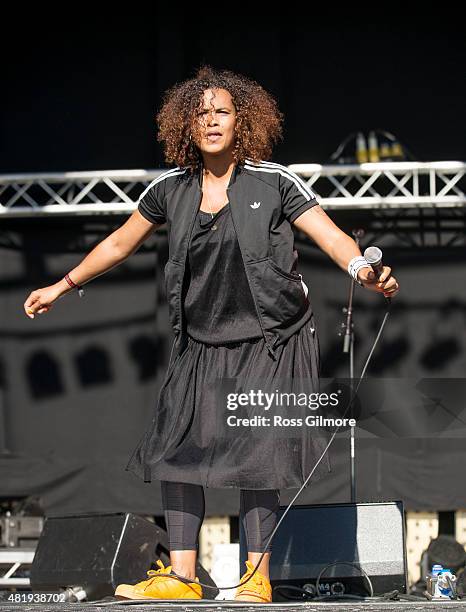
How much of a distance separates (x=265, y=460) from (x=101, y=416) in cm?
396

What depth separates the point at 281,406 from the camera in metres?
3.40

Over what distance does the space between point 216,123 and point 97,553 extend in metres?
1.74

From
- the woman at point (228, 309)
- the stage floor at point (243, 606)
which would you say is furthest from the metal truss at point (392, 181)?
the stage floor at point (243, 606)

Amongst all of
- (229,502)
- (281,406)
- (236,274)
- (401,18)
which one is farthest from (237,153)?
(401,18)

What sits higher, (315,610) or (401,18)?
(401,18)

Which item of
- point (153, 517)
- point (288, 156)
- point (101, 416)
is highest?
point (288, 156)

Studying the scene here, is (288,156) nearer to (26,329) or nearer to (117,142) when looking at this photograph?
(117,142)

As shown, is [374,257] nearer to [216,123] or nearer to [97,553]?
[216,123]

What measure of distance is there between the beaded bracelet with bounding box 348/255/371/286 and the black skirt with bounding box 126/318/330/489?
1.08 feet

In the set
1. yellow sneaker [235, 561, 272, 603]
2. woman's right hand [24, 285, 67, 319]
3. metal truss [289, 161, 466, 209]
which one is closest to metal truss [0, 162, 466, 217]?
metal truss [289, 161, 466, 209]

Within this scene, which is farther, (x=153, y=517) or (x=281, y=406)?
(x=153, y=517)

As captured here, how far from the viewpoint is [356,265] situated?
3.27m

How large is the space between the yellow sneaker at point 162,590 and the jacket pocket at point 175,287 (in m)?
0.80

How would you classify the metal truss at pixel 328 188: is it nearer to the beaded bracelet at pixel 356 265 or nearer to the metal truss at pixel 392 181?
the metal truss at pixel 392 181
